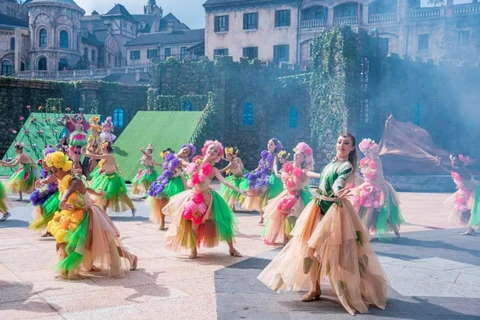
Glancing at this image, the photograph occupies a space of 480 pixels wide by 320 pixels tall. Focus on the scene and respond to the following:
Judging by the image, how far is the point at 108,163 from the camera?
12453 mm

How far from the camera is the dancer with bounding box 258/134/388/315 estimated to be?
586 centimetres

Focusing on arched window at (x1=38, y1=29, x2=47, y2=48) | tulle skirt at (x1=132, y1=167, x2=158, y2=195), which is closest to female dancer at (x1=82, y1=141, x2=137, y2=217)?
tulle skirt at (x1=132, y1=167, x2=158, y2=195)

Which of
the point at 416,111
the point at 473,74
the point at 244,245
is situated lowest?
the point at 244,245

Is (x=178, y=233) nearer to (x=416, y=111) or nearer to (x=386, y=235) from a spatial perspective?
(x=386, y=235)

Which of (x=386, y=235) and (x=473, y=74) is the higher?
(x=473, y=74)

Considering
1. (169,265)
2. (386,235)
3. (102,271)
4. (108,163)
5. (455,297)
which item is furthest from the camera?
(108,163)

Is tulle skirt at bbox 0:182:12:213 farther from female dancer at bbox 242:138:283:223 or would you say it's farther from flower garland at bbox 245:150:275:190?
flower garland at bbox 245:150:275:190

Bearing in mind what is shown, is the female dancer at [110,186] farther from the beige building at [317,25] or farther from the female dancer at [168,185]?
the beige building at [317,25]

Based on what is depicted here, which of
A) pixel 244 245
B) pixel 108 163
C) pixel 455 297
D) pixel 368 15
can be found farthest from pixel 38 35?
pixel 455 297

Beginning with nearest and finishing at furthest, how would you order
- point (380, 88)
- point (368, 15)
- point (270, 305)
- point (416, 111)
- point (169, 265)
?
1. point (270, 305)
2. point (169, 265)
3. point (380, 88)
4. point (416, 111)
5. point (368, 15)

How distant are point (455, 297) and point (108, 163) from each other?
27.5 feet

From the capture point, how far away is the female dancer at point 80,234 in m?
6.84

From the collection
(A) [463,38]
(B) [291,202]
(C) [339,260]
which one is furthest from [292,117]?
Answer: (C) [339,260]

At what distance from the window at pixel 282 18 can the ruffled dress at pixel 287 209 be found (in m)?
37.0
